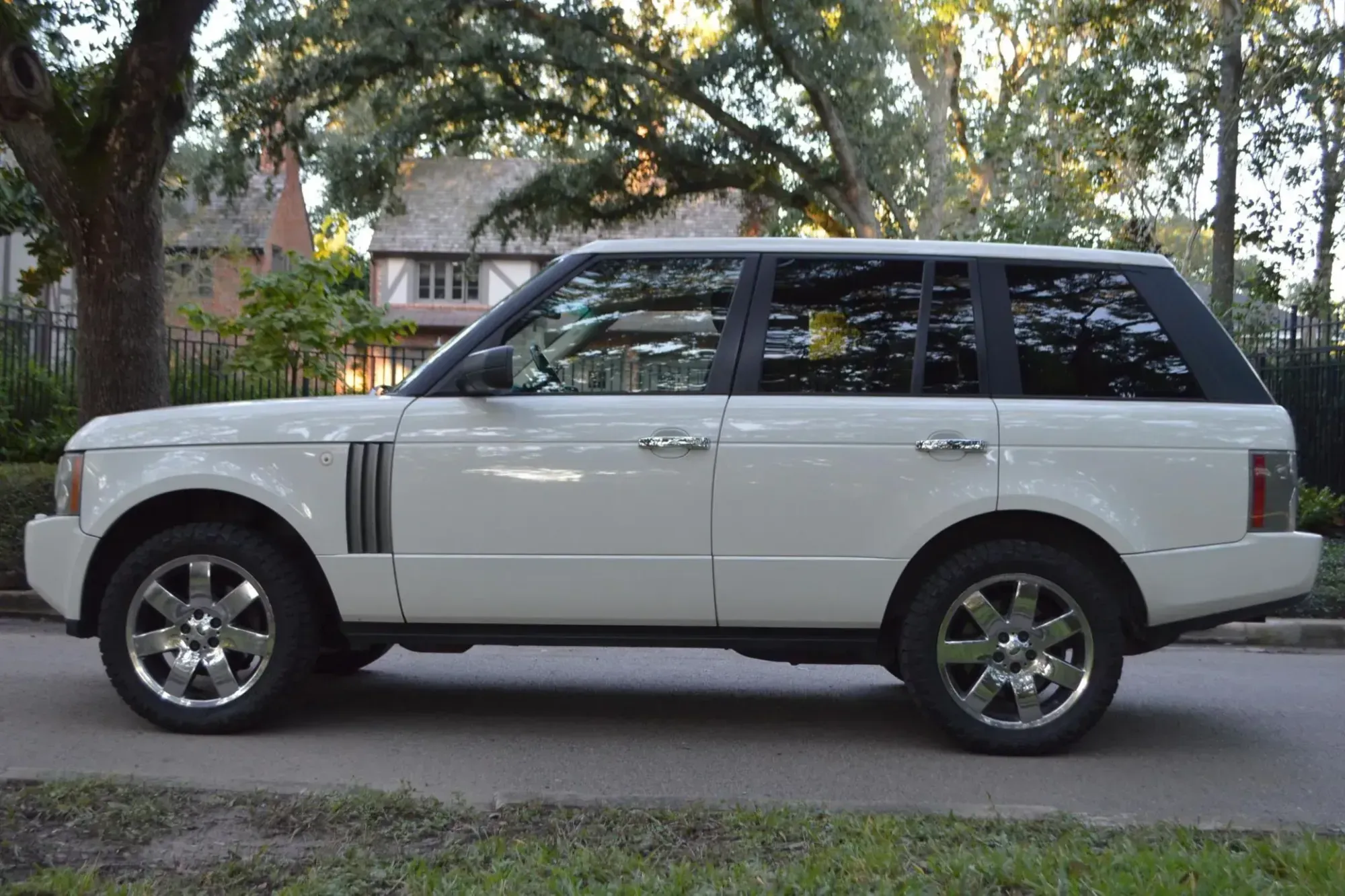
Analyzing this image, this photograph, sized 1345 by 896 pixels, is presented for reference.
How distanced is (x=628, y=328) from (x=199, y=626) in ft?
6.77

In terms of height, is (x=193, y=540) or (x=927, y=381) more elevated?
(x=927, y=381)

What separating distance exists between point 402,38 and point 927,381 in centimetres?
1641

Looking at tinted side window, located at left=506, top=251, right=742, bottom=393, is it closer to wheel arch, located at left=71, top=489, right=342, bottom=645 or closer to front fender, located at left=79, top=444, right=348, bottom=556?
front fender, located at left=79, top=444, right=348, bottom=556

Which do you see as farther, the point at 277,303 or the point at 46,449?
the point at 277,303

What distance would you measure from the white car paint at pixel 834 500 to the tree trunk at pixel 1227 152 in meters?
11.7

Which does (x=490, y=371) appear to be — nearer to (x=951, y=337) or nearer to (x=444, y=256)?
(x=951, y=337)

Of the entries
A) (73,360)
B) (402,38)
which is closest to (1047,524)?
(73,360)

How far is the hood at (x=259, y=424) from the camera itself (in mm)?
5613

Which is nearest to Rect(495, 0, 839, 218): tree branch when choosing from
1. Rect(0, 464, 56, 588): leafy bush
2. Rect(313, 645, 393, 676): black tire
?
Rect(0, 464, 56, 588): leafy bush

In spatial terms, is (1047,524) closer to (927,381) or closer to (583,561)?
(927,381)

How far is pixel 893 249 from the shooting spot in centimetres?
582

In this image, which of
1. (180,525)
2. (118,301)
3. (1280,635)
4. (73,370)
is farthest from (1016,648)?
(73,370)

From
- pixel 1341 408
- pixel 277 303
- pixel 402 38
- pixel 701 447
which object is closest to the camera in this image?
pixel 701 447

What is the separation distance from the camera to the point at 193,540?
5.63 meters
